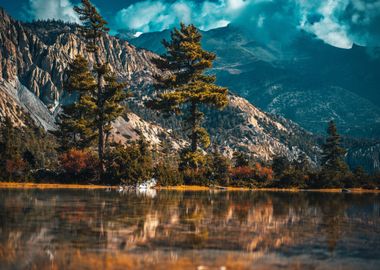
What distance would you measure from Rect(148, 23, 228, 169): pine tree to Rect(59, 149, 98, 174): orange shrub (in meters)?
11.0

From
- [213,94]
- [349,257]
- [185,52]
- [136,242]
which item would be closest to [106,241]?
[136,242]

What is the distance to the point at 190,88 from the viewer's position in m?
51.9

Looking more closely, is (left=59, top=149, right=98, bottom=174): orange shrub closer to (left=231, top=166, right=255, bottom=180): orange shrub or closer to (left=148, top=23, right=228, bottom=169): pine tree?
(left=148, top=23, right=228, bottom=169): pine tree

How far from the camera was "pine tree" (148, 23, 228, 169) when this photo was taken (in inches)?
1992

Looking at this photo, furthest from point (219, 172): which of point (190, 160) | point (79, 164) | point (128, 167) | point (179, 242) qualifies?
point (179, 242)

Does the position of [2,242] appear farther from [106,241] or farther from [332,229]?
[332,229]

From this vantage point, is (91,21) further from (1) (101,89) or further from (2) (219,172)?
(2) (219,172)

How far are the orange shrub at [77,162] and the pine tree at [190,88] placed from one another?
36.0 ft

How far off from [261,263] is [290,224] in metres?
6.34

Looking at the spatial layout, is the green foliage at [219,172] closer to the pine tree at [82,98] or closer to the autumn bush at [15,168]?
Result: the pine tree at [82,98]

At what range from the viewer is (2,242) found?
934 cm

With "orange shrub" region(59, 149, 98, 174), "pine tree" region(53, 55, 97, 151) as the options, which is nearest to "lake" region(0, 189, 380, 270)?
"orange shrub" region(59, 149, 98, 174)

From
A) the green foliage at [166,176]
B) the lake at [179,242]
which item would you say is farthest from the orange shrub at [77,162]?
the lake at [179,242]

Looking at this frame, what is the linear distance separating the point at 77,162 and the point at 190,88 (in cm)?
1629
